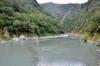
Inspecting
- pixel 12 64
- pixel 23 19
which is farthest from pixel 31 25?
pixel 12 64

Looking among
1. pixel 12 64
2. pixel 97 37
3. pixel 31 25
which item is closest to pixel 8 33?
pixel 31 25

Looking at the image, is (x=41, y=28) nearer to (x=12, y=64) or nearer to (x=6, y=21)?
(x=6, y=21)

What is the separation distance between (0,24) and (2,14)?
14084mm

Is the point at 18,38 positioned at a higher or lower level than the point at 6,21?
lower

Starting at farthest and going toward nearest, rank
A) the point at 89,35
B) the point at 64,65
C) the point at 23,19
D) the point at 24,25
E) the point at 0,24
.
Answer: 1. the point at 23,19
2. the point at 24,25
3. the point at 0,24
4. the point at 89,35
5. the point at 64,65

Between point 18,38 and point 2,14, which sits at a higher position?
point 2,14

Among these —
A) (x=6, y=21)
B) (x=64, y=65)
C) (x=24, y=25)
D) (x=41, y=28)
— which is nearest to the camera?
(x=64, y=65)

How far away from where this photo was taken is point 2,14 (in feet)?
456

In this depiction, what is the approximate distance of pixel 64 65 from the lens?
48625 millimetres

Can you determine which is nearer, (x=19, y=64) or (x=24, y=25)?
(x=19, y=64)

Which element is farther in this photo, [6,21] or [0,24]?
[6,21]

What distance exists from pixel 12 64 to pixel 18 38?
280ft

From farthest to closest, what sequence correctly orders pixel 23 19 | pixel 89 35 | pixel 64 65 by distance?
pixel 23 19
pixel 89 35
pixel 64 65

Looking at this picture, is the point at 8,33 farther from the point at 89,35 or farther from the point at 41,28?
the point at 41,28
